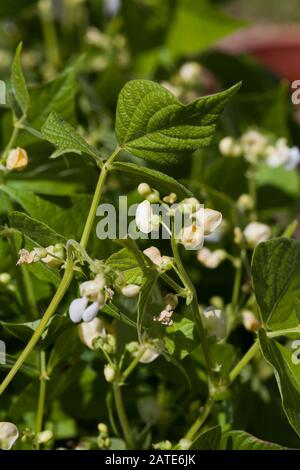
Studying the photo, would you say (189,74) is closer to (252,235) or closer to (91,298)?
(252,235)

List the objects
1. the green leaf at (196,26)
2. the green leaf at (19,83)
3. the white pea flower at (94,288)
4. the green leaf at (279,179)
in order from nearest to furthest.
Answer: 1. the white pea flower at (94,288)
2. the green leaf at (19,83)
3. the green leaf at (279,179)
4. the green leaf at (196,26)

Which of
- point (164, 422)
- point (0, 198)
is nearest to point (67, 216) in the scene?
point (0, 198)

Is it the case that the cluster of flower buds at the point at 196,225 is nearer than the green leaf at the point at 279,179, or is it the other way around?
the cluster of flower buds at the point at 196,225

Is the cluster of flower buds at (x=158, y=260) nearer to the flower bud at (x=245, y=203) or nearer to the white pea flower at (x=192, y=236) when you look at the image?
the white pea flower at (x=192, y=236)

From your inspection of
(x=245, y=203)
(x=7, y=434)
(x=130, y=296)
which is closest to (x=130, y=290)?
(x=130, y=296)

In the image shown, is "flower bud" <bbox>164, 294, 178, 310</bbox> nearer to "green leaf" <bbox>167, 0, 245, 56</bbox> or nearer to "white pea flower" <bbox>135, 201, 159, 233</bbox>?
"white pea flower" <bbox>135, 201, 159, 233</bbox>

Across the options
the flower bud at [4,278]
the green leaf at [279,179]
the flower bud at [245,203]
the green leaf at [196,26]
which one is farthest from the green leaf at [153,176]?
the green leaf at [196,26]

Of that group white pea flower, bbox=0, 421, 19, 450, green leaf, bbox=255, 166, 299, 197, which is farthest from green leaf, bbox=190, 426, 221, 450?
green leaf, bbox=255, 166, 299, 197
